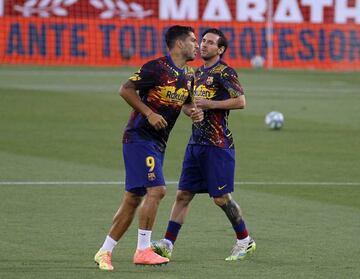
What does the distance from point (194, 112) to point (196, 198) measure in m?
4.22

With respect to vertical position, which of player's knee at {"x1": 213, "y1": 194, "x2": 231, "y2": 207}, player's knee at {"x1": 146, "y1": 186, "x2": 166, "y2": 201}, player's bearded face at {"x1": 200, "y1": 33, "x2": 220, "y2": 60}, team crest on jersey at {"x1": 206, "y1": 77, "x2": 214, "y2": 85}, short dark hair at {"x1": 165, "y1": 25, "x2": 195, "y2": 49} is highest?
short dark hair at {"x1": 165, "y1": 25, "x2": 195, "y2": 49}

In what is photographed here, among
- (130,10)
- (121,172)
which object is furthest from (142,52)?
(121,172)

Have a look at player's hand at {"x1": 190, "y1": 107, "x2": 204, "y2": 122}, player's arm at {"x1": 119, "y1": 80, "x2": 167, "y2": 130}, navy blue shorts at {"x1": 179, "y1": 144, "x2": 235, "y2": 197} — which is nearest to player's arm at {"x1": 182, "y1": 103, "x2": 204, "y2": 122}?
player's hand at {"x1": 190, "y1": 107, "x2": 204, "y2": 122}

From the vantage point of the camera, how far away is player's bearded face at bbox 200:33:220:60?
10.9m

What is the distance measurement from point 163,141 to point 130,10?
3345cm

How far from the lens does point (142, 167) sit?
399 inches

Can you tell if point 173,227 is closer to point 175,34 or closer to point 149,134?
point 149,134

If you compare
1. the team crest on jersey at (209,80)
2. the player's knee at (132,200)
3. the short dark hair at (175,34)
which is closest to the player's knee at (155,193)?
the player's knee at (132,200)

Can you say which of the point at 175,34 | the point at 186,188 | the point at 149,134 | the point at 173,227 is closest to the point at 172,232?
the point at 173,227

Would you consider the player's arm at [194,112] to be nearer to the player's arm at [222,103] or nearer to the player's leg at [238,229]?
the player's arm at [222,103]

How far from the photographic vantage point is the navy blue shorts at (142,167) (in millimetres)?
10117

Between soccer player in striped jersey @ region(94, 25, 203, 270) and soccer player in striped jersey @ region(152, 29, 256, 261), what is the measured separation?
56cm

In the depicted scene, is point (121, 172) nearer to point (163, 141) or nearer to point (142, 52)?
point (163, 141)

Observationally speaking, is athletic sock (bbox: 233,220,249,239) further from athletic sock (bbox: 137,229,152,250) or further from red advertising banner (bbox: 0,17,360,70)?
red advertising banner (bbox: 0,17,360,70)
